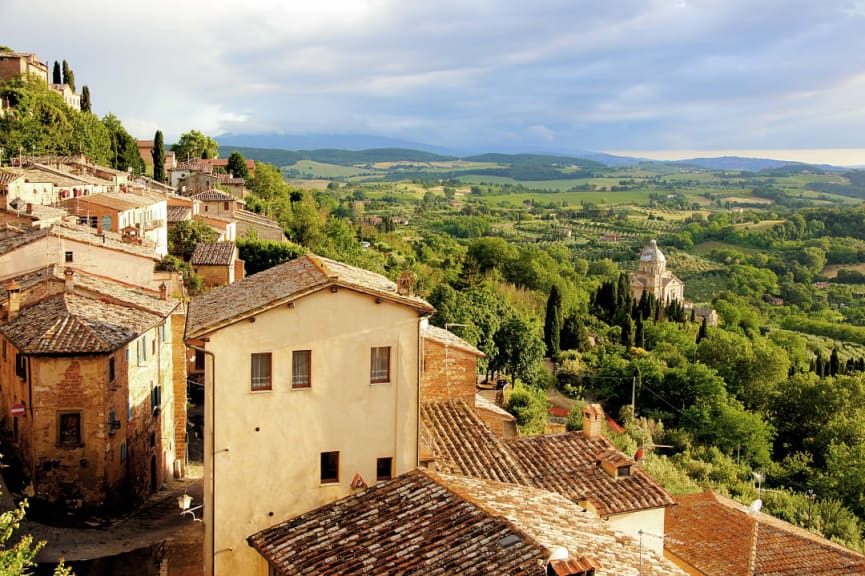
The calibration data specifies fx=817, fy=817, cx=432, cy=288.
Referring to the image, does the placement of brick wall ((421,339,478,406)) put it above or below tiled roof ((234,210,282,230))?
below

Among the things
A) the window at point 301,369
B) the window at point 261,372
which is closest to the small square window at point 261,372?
the window at point 261,372

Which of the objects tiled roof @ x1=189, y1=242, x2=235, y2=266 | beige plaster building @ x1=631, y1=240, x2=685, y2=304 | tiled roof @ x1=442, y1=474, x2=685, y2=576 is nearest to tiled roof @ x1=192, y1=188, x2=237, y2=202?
tiled roof @ x1=189, y1=242, x2=235, y2=266

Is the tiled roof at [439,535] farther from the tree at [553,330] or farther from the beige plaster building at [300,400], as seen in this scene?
the tree at [553,330]

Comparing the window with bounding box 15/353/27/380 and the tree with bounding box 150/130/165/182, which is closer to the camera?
the window with bounding box 15/353/27/380

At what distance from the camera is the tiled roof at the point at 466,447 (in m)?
15.5

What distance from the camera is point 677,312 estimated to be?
245 feet

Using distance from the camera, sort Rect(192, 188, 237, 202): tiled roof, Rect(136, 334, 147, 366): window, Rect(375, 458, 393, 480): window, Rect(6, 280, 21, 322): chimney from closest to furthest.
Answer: Rect(375, 458, 393, 480): window, Rect(6, 280, 21, 322): chimney, Rect(136, 334, 147, 366): window, Rect(192, 188, 237, 202): tiled roof

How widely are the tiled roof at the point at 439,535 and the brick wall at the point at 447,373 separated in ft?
20.2

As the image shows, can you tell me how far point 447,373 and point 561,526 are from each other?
8188mm

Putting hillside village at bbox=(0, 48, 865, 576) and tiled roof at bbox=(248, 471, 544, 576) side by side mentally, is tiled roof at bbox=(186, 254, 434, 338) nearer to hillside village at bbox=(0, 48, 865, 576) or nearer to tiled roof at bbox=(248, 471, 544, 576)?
hillside village at bbox=(0, 48, 865, 576)

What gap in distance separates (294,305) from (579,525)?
222 inches

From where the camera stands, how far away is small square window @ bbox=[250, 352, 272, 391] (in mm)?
13086

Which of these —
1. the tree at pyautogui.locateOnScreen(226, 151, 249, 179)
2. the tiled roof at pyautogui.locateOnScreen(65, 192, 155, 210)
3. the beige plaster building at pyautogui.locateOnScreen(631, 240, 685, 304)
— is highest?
the tree at pyautogui.locateOnScreen(226, 151, 249, 179)

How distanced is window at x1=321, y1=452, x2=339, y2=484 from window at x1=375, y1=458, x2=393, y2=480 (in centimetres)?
72
